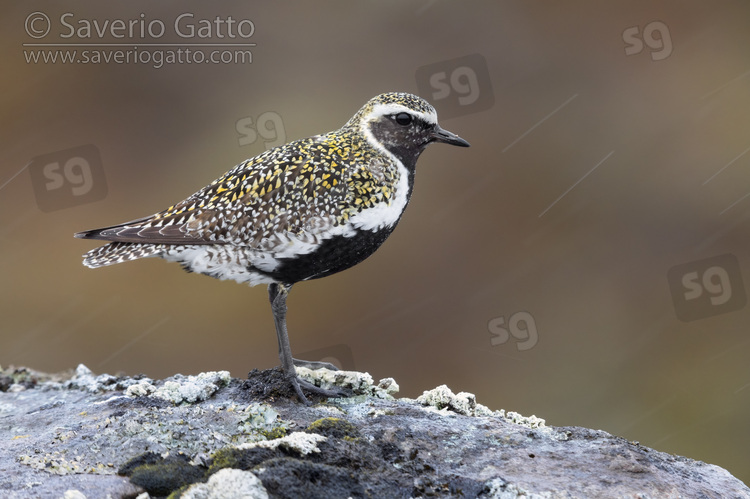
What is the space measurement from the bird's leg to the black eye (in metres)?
1.42

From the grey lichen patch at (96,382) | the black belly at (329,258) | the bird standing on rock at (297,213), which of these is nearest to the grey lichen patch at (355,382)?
the bird standing on rock at (297,213)

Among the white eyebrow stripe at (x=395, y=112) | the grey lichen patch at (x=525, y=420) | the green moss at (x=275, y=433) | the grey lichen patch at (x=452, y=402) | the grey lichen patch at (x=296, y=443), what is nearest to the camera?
the grey lichen patch at (x=296, y=443)

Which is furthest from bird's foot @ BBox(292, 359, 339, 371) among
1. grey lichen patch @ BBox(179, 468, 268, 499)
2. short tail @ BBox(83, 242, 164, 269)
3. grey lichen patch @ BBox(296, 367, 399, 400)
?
grey lichen patch @ BBox(179, 468, 268, 499)

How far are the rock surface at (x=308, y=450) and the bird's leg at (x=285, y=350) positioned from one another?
0.09m

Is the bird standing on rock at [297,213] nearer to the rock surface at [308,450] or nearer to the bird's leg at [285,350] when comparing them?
the bird's leg at [285,350]

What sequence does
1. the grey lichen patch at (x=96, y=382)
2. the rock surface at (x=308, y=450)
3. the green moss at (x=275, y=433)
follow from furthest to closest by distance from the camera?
1. the grey lichen patch at (x=96, y=382)
2. the green moss at (x=275, y=433)
3. the rock surface at (x=308, y=450)

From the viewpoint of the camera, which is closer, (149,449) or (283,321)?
(149,449)

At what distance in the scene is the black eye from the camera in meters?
5.19

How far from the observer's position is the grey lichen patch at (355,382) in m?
5.04

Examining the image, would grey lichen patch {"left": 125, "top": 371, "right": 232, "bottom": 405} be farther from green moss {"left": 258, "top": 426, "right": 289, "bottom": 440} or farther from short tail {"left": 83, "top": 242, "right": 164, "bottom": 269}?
short tail {"left": 83, "top": 242, "right": 164, "bottom": 269}

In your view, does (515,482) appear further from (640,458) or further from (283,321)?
(283,321)

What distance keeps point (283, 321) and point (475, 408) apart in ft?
4.87

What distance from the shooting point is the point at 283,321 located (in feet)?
17.1

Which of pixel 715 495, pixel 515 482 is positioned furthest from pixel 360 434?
pixel 715 495
